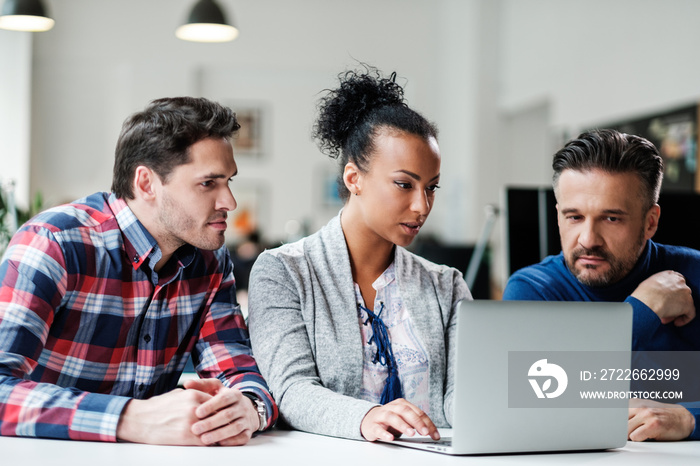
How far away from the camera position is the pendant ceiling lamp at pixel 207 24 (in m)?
4.14

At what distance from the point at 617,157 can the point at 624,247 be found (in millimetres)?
199

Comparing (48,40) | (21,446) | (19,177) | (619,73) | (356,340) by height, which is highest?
(48,40)

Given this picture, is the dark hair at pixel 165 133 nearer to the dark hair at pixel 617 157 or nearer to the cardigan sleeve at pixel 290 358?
the cardigan sleeve at pixel 290 358

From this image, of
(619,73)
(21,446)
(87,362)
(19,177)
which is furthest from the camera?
(19,177)

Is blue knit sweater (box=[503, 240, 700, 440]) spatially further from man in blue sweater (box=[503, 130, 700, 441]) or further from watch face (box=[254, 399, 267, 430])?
watch face (box=[254, 399, 267, 430])

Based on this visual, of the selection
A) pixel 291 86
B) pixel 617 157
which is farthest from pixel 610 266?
pixel 291 86

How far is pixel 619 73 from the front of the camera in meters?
5.67

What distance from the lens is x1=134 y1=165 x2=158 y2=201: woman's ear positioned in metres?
1.73

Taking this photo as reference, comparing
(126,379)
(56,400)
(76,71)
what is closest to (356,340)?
(126,379)

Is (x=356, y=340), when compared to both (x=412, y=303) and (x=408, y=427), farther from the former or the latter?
(x=408, y=427)

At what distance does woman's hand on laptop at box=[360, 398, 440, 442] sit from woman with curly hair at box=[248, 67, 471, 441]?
0.47ft

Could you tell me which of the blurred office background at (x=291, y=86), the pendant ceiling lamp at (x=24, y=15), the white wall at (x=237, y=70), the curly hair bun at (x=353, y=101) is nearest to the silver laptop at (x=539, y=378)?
the curly hair bun at (x=353, y=101)

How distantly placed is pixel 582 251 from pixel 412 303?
393 millimetres

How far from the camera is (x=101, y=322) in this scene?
1655mm
